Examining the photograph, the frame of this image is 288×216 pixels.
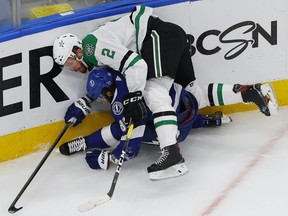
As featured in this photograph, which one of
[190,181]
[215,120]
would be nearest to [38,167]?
[190,181]

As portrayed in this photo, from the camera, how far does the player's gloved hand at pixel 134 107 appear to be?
11.5ft

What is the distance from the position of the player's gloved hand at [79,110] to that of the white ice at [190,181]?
0.21 metres

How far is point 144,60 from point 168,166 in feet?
1.76

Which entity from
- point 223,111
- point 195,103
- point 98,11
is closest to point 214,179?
point 195,103

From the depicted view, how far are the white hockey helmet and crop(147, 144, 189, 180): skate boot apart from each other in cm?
67

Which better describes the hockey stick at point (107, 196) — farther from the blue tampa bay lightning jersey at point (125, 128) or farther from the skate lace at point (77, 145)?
the skate lace at point (77, 145)

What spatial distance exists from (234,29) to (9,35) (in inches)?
49.0

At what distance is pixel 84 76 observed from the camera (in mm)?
3889

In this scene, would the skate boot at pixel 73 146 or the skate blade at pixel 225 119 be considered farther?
the skate blade at pixel 225 119

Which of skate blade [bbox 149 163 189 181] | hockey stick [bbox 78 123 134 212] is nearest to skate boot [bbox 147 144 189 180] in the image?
skate blade [bbox 149 163 189 181]

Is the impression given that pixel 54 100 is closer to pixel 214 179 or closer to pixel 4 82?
pixel 4 82

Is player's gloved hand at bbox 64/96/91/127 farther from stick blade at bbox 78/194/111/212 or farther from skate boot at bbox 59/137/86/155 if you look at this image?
stick blade at bbox 78/194/111/212

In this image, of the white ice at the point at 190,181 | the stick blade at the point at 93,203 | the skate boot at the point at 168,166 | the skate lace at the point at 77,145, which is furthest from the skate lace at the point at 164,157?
the skate lace at the point at 77,145

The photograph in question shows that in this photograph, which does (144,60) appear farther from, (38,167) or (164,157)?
(38,167)
